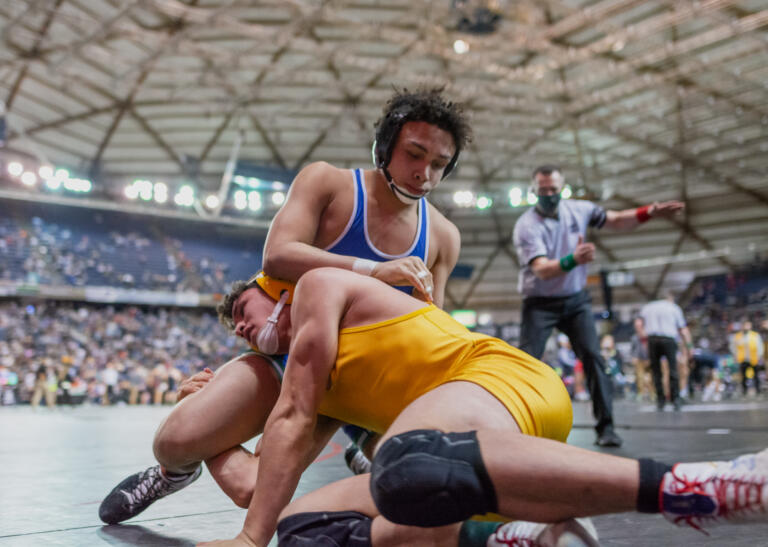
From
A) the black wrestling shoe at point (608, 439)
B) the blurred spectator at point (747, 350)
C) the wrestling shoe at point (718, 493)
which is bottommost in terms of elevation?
the blurred spectator at point (747, 350)

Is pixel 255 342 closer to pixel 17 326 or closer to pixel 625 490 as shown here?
pixel 625 490

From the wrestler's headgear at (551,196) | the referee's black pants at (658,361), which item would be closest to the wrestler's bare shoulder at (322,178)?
the wrestler's headgear at (551,196)

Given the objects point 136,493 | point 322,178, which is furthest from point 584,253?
point 136,493

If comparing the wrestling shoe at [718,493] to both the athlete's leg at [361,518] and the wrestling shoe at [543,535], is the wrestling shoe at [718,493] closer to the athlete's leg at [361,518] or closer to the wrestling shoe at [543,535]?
the wrestling shoe at [543,535]

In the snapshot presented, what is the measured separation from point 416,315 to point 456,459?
423 millimetres

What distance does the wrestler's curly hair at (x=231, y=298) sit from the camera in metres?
1.93

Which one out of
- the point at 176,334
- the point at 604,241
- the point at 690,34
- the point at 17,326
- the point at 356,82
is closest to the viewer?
the point at 690,34

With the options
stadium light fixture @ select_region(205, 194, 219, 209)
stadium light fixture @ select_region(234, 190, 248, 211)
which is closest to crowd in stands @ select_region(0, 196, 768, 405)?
stadium light fixture @ select_region(205, 194, 219, 209)

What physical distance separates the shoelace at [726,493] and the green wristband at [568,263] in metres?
2.58

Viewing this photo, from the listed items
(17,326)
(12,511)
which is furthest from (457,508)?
(17,326)

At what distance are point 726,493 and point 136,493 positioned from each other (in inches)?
60.8

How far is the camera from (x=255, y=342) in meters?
1.83

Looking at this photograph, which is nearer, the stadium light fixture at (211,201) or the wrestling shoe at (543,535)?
the wrestling shoe at (543,535)

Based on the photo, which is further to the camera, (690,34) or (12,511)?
(690,34)
